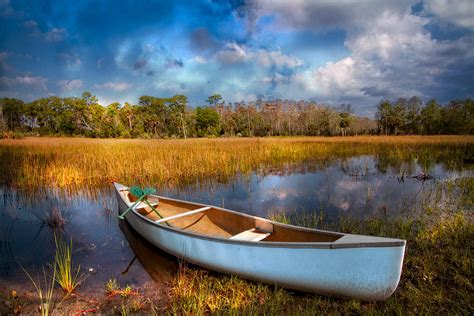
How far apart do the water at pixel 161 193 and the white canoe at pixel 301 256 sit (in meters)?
0.86

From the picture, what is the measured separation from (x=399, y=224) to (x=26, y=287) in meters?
6.51

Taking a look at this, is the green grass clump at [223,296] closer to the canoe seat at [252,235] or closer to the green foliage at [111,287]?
the canoe seat at [252,235]

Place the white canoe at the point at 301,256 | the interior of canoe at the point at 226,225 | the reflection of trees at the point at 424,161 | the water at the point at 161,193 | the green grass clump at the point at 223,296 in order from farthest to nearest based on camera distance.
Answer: the reflection of trees at the point at 424,161 < the water at the point at 161,193 < the interior of canoe at the point at 226,225 < the green grass clump at the point at 223,296 < the white canoe at the point at 301,256

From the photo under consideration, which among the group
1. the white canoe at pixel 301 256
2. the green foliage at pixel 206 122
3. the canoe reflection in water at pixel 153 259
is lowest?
the canoe reflection in water at pixel 153 259

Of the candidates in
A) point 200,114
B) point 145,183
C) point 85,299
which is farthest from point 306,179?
point 200,114

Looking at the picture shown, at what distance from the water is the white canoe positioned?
2.82 ft

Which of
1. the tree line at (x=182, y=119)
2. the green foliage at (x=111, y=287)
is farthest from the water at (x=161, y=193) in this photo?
the tree line at (x=182, y=119)

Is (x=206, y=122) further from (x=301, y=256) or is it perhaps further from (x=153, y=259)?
(x=301, y=256)

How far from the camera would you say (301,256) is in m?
2.89

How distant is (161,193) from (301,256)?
22.7 ft

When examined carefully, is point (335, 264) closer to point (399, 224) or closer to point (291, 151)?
point (399, 224)

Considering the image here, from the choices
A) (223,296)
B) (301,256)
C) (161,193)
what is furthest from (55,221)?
(301,256)

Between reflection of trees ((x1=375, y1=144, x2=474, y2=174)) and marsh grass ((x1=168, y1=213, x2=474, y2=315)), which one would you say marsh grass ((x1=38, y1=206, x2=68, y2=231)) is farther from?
reflection of trees ((x1=375, y1=144, x2=474, y2=174))

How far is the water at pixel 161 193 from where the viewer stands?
4445 mm
